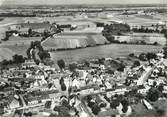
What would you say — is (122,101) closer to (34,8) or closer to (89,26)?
(89,26)

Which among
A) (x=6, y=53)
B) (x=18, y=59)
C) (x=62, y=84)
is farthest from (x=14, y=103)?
(x=6, y=53)

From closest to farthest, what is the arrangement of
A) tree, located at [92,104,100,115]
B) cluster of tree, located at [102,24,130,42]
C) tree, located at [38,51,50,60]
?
tree, located at [92,104,100,115], tree, located at [38,51,50,60], cluster of tree, located at [102,24,130,42]

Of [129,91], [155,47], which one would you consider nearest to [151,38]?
[155,47]

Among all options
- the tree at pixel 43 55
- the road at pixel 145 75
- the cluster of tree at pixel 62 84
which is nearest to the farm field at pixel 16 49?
the tree at pixel 43 55

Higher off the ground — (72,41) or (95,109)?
(72,41)

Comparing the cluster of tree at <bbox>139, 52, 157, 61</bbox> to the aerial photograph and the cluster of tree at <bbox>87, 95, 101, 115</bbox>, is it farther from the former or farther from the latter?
the cluster of tree at <bbox>87, 95, 101, 115</bbox>

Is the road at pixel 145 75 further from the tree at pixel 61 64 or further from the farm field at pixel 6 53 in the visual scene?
the farm field at pixel 6 53

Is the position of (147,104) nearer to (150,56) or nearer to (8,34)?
(150,56)

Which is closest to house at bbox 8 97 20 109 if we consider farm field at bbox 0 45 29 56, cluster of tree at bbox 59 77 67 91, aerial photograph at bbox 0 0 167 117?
aerial photograph at bbox 0 0 167 117
